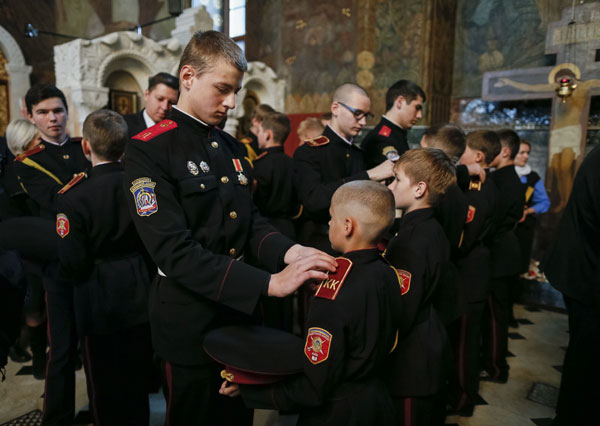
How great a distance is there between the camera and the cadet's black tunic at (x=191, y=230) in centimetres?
136

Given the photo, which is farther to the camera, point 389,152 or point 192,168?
point 389,152

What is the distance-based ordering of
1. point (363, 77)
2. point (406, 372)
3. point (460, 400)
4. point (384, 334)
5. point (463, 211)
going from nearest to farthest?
point (384, 334)
point (406, 372)
point (463, 211)
point (460, 400)
point (363, 77)

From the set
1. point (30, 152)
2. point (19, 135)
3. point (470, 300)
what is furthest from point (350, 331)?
point (19, 135)

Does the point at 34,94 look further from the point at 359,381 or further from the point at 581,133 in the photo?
the point at 581,133

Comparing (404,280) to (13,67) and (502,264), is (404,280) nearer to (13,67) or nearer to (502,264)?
(502,264)

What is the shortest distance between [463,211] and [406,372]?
1.08 metres

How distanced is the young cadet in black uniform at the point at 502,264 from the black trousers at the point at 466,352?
1.89 feet

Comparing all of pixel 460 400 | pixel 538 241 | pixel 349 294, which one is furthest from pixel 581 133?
pixel 349 294

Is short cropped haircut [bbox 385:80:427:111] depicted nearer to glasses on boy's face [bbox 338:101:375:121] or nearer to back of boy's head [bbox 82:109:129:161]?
glasses on boy's face [bbox 338:101:375:121]

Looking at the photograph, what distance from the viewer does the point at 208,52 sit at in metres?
1.43

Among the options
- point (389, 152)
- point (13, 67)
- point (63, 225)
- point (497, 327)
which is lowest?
point (497, 327)

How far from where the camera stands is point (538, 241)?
675cm

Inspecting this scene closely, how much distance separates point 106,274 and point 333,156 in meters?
1.65

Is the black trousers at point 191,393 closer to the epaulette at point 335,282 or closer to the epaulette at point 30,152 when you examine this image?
the epaulette at point 335,282
